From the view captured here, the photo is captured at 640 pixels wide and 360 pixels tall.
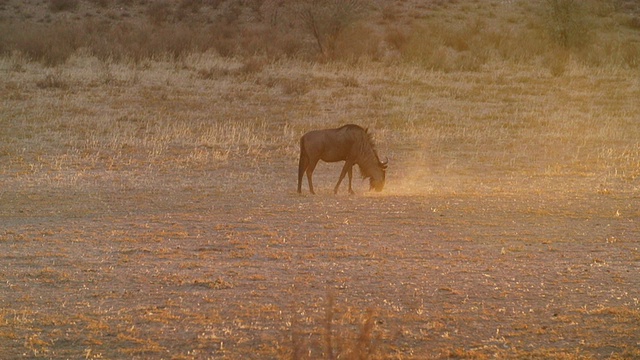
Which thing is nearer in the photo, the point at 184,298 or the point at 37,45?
the point at 184,298

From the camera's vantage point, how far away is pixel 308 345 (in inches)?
231

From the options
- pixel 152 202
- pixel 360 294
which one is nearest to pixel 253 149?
pixel 152 202

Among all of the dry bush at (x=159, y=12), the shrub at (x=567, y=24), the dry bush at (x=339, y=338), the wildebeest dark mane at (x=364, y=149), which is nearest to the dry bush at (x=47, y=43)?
the dry bush at (x=159, y=12)

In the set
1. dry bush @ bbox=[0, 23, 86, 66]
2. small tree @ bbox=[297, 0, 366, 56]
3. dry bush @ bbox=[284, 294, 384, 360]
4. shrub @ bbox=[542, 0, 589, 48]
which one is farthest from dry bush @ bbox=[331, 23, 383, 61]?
dry bush @ bbox=[284, 294, 384, 360]

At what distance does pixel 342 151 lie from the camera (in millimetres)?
12055

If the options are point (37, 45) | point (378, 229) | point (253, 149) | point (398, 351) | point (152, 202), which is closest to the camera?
point (398, 351)

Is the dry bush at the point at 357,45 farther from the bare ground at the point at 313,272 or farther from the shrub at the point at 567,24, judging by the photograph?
the bare ground at the point at 313,272

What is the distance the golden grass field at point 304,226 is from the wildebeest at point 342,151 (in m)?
0.40

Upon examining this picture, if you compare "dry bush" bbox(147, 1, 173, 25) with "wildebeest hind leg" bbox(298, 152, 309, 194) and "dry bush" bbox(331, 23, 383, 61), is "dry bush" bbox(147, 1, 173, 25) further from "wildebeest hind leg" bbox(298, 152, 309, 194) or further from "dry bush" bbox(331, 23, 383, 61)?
"wildebeest hind leg" bbox(298, 152, 309, 194)

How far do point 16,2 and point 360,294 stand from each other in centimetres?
4022

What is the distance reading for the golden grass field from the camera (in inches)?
243

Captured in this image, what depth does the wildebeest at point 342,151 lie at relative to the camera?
11.9 m

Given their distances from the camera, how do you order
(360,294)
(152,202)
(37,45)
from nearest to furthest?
(360,294), (152,202), (37,45)

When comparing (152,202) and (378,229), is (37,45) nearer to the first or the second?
(152,202)
